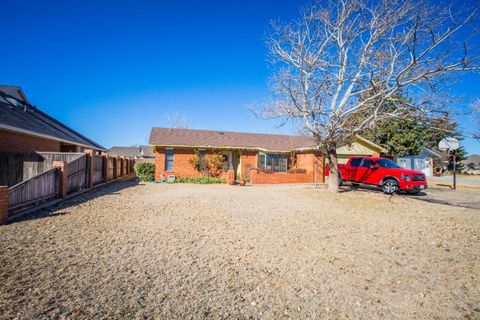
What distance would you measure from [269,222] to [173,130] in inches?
668

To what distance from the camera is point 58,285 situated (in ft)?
10.4

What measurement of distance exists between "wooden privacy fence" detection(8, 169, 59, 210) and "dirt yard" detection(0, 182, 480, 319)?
0.79 m

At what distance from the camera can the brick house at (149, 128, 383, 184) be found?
1770 centimetres

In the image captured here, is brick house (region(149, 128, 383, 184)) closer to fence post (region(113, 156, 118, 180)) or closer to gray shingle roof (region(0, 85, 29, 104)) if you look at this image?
fence post (region(113, 156, 118, 180))

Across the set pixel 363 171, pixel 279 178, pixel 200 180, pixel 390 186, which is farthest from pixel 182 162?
pixel 390 186

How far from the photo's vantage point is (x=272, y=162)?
70.4 feet

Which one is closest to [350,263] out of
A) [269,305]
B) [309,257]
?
[309,257]

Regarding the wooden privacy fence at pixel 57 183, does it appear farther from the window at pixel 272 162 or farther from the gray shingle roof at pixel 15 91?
the window at pixel 272 162

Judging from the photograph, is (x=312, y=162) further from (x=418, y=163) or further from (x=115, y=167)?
(x=418, y=163)

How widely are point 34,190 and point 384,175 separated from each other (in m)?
15.8

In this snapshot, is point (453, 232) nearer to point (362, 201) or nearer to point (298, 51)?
point (362, 201)

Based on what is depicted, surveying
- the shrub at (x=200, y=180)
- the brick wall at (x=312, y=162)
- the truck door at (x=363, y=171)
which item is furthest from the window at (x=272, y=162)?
the truck door at (x=363, y=171)

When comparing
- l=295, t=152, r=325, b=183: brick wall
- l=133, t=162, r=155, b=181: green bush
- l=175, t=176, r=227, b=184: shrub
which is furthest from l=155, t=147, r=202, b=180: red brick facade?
l=295, t=152, r=325, b=183: brick wall

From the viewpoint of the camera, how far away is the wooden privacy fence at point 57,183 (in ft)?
21.2
